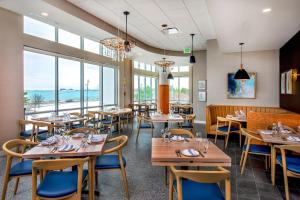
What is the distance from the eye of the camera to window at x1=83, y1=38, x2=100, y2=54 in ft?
22.6

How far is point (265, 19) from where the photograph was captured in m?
Result: 3.68

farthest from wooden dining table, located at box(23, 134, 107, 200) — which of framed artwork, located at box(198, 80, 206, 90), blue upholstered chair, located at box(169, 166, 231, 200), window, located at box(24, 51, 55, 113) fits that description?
framed artwork, located at box(198, 80, 206, 90)

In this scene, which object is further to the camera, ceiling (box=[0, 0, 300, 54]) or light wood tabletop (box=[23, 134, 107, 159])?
ceiling (box=[0, 0, 300, 54])

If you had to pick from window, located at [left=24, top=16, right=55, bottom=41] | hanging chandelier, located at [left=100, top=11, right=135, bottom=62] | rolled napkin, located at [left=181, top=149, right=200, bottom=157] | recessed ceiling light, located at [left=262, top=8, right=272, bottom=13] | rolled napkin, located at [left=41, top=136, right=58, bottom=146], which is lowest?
rolled napkin, located at [left=181, top=149, right=200, bottom=157]

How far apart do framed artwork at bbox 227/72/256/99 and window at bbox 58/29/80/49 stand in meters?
5.45

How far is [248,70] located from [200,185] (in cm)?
568

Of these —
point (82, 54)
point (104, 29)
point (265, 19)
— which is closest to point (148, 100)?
point (82, 54)

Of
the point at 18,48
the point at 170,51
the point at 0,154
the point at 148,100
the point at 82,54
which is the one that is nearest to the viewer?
the point at 0,154

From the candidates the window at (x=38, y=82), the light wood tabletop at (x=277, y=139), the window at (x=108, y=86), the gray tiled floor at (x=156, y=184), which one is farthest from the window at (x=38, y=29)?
the light wood tabletop at (x=277, y=139)

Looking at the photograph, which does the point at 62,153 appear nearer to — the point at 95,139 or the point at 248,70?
the point at 95,139

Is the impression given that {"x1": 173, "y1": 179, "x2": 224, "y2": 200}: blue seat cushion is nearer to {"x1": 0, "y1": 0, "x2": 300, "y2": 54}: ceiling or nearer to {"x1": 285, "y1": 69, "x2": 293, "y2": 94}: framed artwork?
{"x1": 0, "y1": 0, "x2": 300, "y2": 54}: ceiling

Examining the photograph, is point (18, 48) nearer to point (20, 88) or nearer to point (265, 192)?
point (20, 88)

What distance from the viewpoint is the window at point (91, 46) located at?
22.6 feet

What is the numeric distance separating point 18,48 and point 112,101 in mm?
4430
